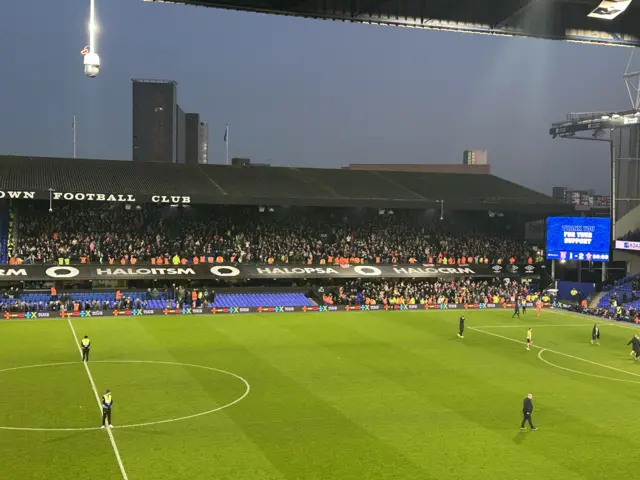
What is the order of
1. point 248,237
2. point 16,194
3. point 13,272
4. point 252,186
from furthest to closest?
point 252,186, point 248,237, point 16,194, point 13,272

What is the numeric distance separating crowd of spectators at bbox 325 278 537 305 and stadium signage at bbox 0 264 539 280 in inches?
45.5

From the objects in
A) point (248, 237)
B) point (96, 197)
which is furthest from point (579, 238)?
point (96, 197)

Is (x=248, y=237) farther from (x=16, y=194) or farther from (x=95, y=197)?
(x=16, y=194)

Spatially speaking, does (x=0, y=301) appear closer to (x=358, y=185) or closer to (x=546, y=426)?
(x=358, y=185)

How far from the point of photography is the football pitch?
830 inches

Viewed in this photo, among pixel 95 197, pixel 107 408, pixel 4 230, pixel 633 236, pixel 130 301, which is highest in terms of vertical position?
pixel 95 197

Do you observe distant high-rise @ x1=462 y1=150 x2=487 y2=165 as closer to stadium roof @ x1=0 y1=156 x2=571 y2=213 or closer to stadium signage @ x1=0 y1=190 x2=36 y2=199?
stadium roof @ x1=0 y1=156 x2=571 y2=213

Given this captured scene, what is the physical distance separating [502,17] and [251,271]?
5175 cm

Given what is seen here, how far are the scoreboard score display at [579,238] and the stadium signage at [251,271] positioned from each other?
555 cm

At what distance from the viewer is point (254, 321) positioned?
177 feet

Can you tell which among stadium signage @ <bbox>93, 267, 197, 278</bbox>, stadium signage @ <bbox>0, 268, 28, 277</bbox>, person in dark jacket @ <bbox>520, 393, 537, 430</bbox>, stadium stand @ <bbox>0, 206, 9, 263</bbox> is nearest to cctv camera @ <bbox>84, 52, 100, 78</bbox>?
person in dark jacket @ <bbox>520, 393, 537, 430</bbox>

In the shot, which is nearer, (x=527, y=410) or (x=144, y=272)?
(x=527, y=410)

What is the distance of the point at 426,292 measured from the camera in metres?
66.9

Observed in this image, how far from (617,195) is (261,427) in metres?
63.3
